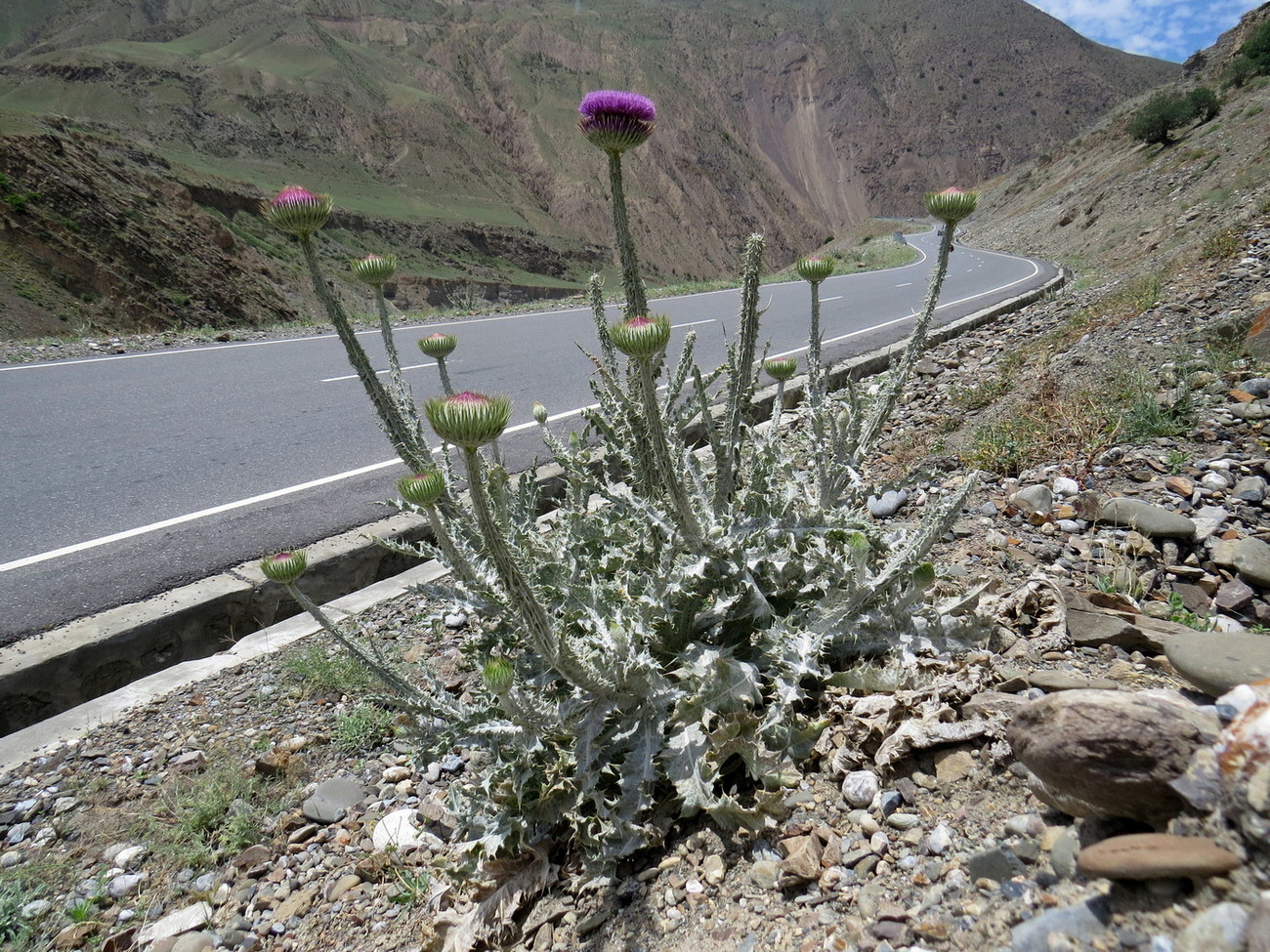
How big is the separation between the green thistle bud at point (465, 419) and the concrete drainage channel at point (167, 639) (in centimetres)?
190

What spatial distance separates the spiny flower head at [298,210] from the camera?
6.75 feet

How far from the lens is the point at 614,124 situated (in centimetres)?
194

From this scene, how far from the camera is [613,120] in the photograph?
1.94m

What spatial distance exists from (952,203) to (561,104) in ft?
248

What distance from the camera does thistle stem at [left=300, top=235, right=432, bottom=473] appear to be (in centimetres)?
201

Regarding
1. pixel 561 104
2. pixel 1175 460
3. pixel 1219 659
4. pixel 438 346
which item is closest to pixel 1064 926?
pixel 1219 659

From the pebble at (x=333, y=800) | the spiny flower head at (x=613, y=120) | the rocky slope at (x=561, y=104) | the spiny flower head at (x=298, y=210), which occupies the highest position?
the rocky slope at (x=561, y=104)

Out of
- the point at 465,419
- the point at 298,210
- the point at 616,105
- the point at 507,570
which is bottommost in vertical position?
the point at 507,570

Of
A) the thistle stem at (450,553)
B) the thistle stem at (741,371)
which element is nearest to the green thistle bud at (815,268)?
the thistle stem at (741,371)

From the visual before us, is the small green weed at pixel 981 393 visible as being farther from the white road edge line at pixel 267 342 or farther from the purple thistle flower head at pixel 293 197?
the white road edge line at pixel 267 342

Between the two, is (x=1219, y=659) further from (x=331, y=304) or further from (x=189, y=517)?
(x=189, y=517)

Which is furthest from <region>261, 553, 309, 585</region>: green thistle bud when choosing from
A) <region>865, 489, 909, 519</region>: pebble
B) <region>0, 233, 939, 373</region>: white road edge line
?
<region>0, 233, 939, 373</region>: white road edge line

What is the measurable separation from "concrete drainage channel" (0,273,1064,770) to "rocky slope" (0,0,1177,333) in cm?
3662

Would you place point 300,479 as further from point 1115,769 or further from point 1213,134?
point 1213,134
